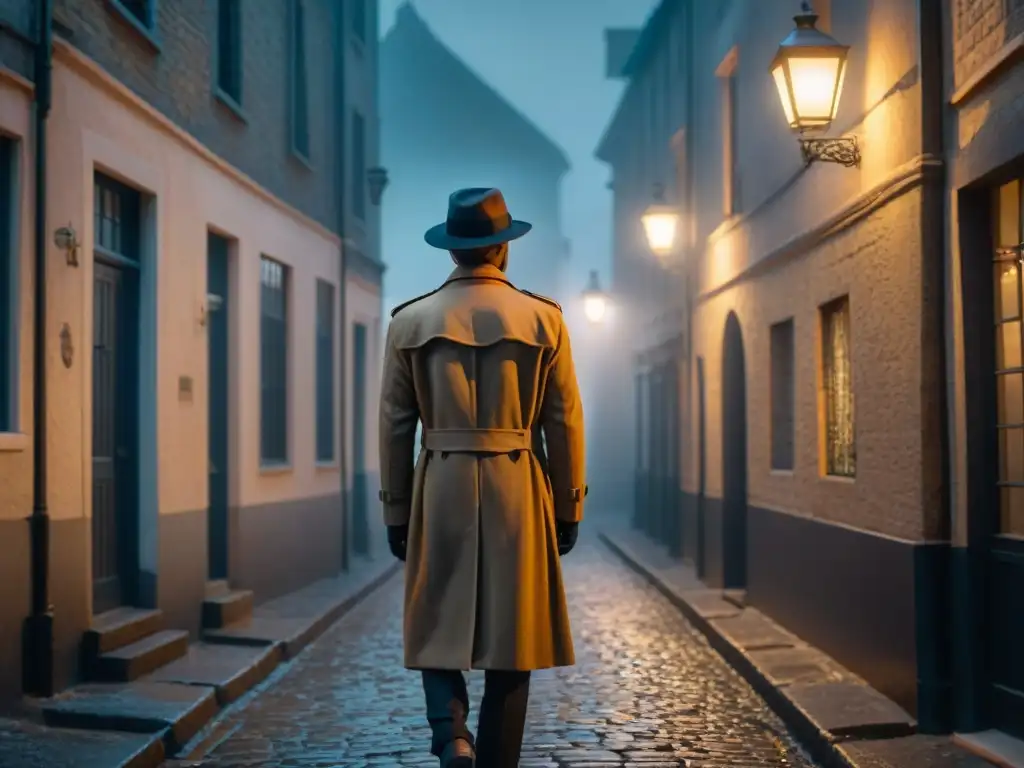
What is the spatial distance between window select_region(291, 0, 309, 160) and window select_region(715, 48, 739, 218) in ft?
13.8

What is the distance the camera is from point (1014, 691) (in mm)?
6598

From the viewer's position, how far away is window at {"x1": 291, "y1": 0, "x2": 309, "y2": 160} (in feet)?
49.5

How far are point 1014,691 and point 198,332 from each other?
667cm

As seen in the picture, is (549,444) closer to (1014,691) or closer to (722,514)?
(1014,691)

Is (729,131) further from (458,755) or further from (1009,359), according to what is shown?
(458,755)

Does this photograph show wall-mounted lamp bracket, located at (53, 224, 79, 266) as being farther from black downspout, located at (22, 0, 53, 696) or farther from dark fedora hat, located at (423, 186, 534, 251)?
dark fedora hat, located at (423, 186, 534, 251)

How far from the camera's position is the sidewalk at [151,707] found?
672 cm

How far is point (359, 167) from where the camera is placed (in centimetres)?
1931

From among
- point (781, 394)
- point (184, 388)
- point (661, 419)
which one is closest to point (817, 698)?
point (781, 394)

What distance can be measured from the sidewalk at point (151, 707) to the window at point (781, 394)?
13.1 ft

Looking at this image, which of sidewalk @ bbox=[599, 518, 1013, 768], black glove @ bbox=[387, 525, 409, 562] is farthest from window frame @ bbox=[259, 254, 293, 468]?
black glove @ bbox=[387, 525, 409, 562]

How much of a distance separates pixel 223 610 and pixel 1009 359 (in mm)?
6414

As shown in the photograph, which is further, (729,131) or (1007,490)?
(729,131)

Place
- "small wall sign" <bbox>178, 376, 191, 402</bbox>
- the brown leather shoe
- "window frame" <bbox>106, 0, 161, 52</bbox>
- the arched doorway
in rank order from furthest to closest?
the arched doorway, "small wall sign" <bbox>178, 376, 191, 402</bbox>, "window frame" <bbox>106, 0, 161, 52</bbox>, the brown leather shoe
